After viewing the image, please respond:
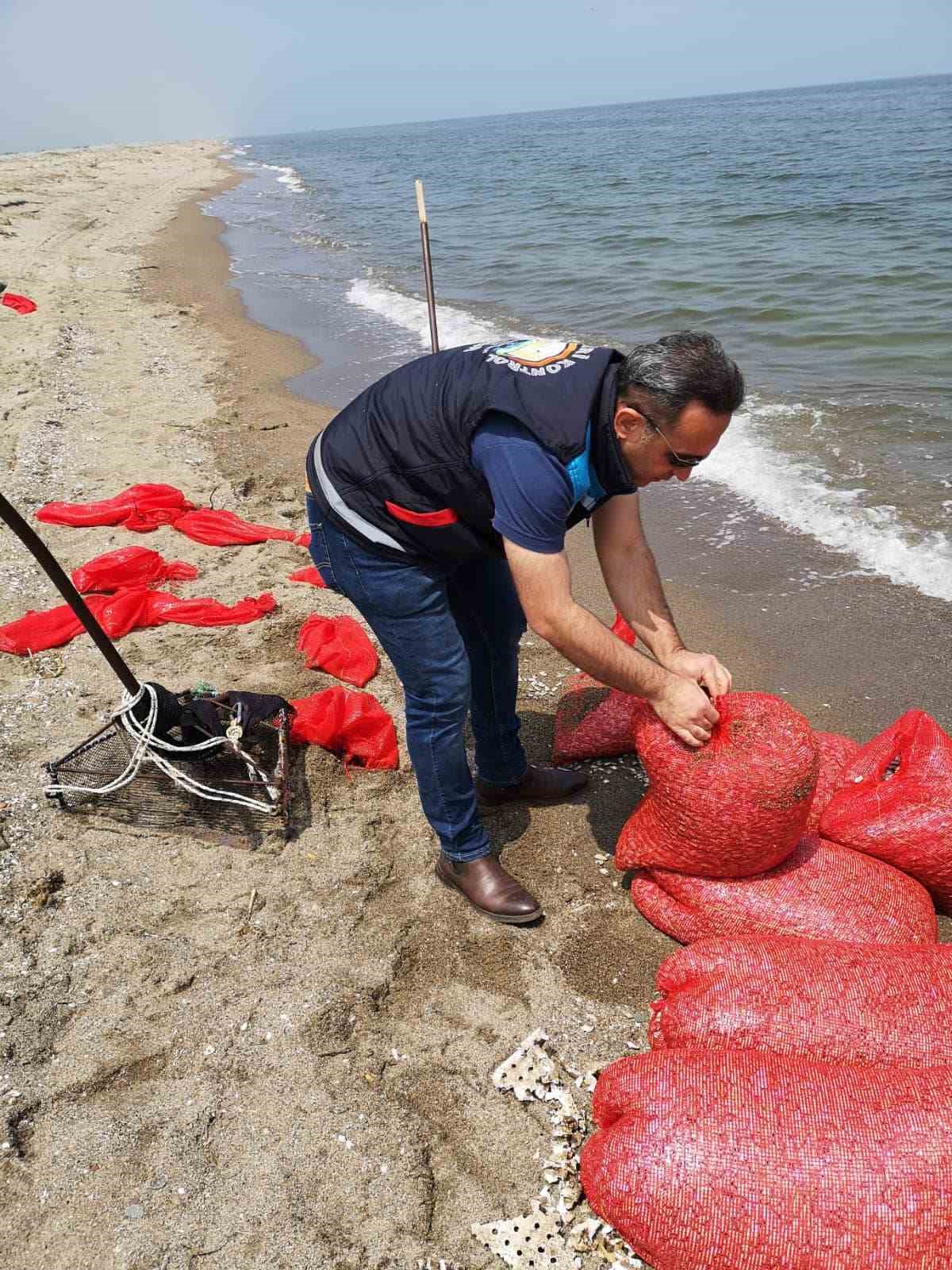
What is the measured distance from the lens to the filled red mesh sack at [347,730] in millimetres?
3391

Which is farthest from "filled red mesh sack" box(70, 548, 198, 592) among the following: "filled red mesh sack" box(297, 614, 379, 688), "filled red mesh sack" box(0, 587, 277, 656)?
"filled red mesh sack" box(297, 614, 379, 688)

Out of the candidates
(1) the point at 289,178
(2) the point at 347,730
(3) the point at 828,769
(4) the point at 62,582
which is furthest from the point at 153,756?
(1) the point at 289,178

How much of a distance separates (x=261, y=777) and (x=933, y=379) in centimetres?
706

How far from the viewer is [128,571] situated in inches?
178

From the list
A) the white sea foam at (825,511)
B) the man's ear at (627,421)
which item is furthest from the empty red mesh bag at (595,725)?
the white sea foam at (825,511)

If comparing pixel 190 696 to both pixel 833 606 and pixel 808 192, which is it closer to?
pixel 833 606

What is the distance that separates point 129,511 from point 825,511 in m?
4.35

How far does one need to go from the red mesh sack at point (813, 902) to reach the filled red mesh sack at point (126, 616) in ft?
8.53

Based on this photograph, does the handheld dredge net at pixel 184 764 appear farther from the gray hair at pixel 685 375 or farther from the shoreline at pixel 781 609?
the gray hair at pixel 685 375

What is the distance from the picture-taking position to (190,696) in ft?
10.6

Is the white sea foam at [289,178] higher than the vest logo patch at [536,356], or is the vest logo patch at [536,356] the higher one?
the white sea foam at [289,178]

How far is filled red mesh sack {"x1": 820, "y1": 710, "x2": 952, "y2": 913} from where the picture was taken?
8.05 ft

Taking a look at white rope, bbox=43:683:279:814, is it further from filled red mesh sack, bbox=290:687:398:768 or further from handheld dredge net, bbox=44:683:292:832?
filled red mesh sack, bbox=290:687:398:768

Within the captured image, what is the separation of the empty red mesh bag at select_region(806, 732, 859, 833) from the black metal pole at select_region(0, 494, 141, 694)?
232cm
